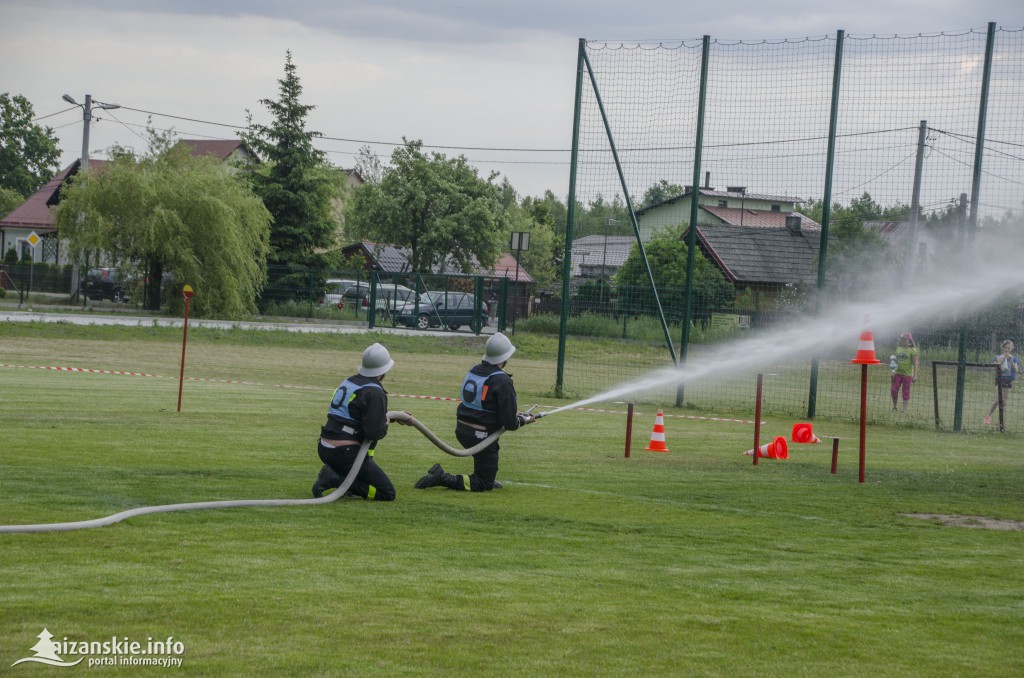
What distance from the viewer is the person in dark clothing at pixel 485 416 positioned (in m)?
12.1

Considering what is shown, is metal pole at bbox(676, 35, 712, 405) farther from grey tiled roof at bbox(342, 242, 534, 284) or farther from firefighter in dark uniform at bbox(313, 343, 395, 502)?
grey tiled roof at bbox(342, 242, 534, 284)

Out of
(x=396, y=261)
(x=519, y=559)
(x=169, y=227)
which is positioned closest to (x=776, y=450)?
(x=519, y=559)

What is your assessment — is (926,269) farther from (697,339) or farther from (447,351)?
(447,351)

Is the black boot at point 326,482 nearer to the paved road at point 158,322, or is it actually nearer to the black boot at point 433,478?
the black boot at point 433,478

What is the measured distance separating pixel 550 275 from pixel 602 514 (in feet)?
262

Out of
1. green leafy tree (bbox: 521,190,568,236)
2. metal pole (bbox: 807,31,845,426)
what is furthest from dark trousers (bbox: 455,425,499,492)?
green leafy tree (bbox: 521,190,568,236)

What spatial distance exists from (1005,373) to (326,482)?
52.1 ft

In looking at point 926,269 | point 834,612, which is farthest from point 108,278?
point 834,612

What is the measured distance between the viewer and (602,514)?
1089 centimetres

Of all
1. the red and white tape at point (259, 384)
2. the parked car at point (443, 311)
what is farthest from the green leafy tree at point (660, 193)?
the parked car at point (443, 311)

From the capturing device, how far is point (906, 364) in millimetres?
25328

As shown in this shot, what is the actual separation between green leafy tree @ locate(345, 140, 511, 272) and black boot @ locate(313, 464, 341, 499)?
6080 cm

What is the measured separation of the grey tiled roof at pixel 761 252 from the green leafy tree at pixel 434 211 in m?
40.8

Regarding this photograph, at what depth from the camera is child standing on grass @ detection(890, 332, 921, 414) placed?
2519cm
